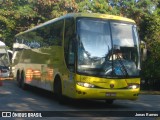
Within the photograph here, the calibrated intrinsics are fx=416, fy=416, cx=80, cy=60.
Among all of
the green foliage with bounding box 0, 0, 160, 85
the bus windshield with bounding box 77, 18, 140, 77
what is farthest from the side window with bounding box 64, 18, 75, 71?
the green foliage with bounding box 0, 0, 160, 85

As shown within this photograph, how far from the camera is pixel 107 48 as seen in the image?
14.3 metres

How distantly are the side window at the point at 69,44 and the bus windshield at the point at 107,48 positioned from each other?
0.38m

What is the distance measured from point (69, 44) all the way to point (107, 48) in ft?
4.60

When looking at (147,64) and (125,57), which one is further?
(147,64)

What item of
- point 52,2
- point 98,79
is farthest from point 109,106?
point 52,2

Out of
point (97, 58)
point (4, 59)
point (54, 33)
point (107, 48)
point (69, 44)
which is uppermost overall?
point (54, 33)

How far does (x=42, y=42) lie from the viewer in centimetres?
1903

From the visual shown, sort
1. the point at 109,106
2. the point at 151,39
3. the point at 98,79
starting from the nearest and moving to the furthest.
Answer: the point at 98,79, the point at 109,106, the point at 151,39

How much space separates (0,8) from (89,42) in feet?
91.0

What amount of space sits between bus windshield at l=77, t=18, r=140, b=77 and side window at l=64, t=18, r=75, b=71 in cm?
38

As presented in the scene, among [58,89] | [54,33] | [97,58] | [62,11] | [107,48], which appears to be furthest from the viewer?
[62,11]

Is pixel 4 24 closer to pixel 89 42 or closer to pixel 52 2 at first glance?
pixel 52 2

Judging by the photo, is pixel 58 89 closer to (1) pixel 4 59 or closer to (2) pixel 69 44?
(2) pixel 69 44

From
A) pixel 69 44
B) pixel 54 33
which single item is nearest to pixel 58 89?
pixel 69 44
